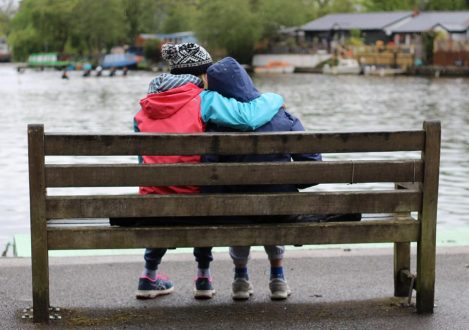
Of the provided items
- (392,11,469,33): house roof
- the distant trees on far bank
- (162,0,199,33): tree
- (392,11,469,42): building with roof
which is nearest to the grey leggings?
(392,11,469,42): building with roof

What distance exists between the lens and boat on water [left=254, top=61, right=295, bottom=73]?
115m

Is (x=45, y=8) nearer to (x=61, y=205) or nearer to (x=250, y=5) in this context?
(x=250, y=5)

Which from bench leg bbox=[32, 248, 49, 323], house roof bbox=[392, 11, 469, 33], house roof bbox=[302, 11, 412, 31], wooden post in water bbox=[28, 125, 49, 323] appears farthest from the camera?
house roof bbox=[302, 11, 412, 31]

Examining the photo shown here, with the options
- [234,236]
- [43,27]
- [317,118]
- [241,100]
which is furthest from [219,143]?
[43,27]

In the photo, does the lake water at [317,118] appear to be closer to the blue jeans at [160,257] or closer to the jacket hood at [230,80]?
the jacket hood at [230,80]

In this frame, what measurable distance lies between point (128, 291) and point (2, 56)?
188m

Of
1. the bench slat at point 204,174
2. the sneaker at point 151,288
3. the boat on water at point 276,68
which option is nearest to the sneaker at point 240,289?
the sneaker at point 151,288

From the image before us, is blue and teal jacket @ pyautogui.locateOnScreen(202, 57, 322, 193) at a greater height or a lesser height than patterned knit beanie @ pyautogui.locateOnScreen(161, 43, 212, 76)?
lesser

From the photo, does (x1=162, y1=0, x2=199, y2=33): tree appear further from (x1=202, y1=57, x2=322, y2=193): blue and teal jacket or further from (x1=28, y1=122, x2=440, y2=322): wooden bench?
(x1=28, y1=122, x2=440, y2=322): wooden bench

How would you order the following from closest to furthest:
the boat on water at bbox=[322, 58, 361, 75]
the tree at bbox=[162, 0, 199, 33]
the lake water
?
1. the lake water
2. the boat on water at bbox=[322, 58, 361, 75]
3. the tree at bbox=[162, 0, 199, 33]

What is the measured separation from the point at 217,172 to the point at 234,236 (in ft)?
1.19

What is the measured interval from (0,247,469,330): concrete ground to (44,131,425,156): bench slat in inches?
36.0

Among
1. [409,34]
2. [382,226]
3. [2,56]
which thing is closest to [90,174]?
[382,226]

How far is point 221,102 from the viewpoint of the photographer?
5238 mm
